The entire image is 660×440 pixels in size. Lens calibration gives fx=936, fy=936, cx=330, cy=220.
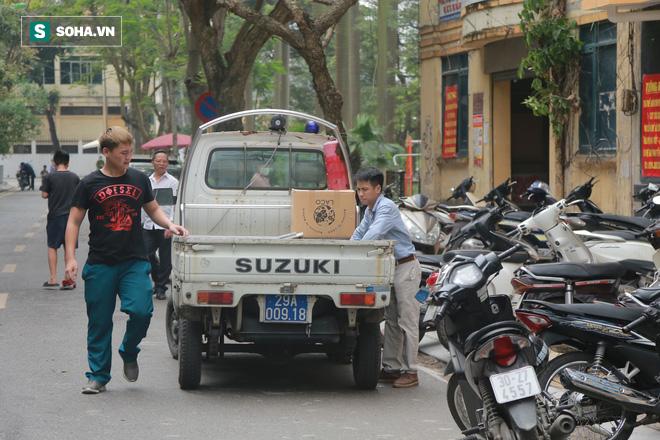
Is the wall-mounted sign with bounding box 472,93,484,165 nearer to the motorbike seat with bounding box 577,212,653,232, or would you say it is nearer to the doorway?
the doorway

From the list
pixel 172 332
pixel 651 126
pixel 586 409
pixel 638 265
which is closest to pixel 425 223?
pixel 651 126

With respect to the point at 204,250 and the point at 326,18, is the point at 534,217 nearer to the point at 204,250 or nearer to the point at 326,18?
the point at 204,250

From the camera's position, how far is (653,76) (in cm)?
1384

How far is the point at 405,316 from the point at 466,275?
2697mm

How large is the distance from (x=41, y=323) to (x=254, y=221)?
2.82 metres

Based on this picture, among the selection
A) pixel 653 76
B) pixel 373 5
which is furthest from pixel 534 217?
pixel 373 5

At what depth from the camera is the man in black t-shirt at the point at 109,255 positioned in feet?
22.5

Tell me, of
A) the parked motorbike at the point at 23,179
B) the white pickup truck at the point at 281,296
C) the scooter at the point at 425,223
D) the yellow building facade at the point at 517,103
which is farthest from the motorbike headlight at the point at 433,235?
the parked motorbike at the point at 23,179

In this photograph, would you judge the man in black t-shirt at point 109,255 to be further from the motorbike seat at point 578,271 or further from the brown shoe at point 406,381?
the motorbike seat at point 578,271

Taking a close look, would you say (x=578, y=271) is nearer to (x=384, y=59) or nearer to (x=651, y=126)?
(x=651, y=126)

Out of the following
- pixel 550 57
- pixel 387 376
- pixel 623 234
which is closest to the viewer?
pixel 387 376

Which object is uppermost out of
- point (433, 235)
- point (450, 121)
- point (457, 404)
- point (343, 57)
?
point (343, 57)

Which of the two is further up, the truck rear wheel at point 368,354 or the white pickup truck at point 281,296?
the white pickup truck at point 281,296

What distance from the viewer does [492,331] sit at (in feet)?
14.8
